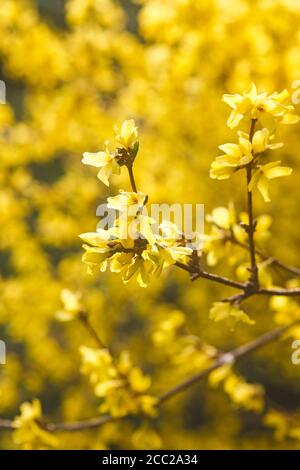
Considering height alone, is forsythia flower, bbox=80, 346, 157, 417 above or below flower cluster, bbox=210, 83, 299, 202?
below

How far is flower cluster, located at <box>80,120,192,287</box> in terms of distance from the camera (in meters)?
1.07

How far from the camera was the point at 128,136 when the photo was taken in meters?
1.13

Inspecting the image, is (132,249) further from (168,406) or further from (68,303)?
(168,406)

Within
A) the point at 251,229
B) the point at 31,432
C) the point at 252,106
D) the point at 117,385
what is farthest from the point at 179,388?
the point at 252,106

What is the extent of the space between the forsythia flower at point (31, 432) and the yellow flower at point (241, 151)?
942 mm

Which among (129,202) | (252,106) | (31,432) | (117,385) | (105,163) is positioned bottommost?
(31,432)

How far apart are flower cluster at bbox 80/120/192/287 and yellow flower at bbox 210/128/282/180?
202 mm

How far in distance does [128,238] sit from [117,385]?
2.54 feet

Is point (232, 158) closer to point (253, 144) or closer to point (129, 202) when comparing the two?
point (253, 144)

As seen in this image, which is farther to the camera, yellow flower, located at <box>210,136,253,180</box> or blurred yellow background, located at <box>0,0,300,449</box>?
blurred yellow background, located at <box>0,0,300,449</box>

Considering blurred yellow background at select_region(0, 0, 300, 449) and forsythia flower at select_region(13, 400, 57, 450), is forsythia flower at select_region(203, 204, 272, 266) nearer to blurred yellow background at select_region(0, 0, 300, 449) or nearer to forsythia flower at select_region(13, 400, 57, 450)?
forsythia flower at select_region(13, 400, 57, 450)

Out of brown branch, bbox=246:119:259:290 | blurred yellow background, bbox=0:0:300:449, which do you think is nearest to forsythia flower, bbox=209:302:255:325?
brown branch, bbox=246:119:259:290
